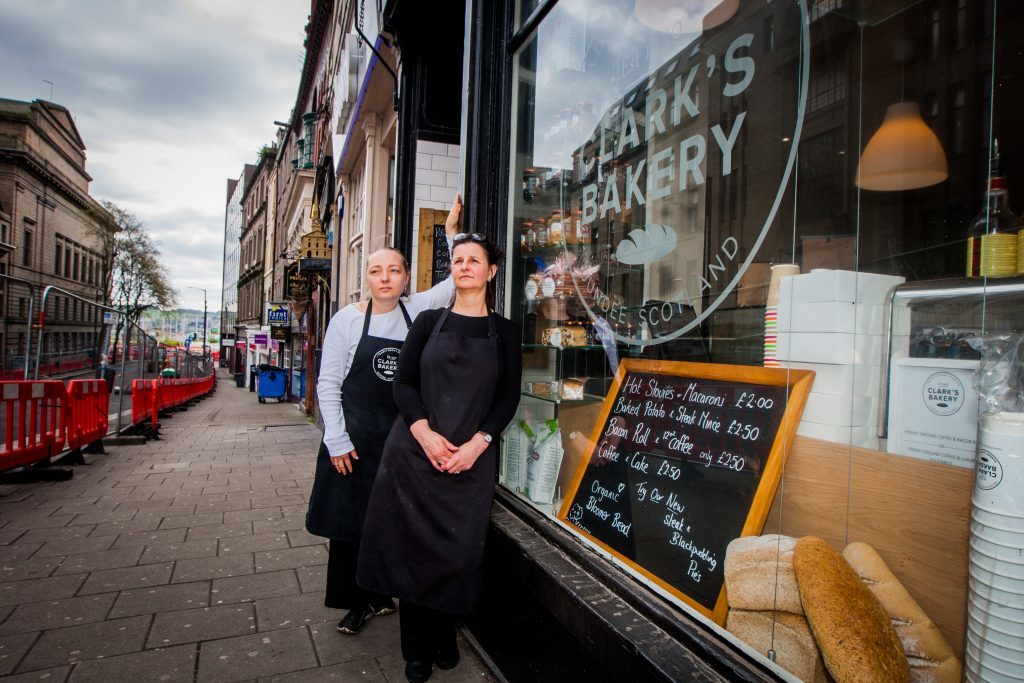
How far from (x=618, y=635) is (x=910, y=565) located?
845 mm

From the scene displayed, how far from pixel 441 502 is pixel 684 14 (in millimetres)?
2312

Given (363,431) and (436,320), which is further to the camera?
Result: (363,431)

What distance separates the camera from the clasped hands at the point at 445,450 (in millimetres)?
2330

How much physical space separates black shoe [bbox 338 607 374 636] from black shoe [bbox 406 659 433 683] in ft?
1.83

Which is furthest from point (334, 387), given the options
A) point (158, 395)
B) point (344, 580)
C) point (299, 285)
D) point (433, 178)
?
point (299, 285)

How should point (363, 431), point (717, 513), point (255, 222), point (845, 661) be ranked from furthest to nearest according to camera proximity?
point (255, 222) < point (363, 431) < point (717, 513) < point (845, 661)

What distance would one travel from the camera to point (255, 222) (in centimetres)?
4562

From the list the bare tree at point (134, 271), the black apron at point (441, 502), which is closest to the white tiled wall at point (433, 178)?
the black apron at point (441, 502)

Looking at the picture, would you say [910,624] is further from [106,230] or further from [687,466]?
[106,230]

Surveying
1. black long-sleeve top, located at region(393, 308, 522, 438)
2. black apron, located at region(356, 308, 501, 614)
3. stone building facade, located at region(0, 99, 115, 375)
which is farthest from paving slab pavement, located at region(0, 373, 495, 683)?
stone building facade, located at region(0, 99, 115, 375)

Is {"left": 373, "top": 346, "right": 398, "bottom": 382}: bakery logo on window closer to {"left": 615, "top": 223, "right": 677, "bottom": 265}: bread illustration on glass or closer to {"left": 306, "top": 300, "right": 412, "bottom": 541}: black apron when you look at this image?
{"left": 306, "top": 300, "right": 412, "bottom": 541}: black apron

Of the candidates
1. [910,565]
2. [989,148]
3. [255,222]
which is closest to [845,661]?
[910,565]

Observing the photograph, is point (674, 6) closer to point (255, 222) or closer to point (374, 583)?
point (374, 583)

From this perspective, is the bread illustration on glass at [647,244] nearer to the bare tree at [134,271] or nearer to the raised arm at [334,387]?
the raised arm at [334,387]
